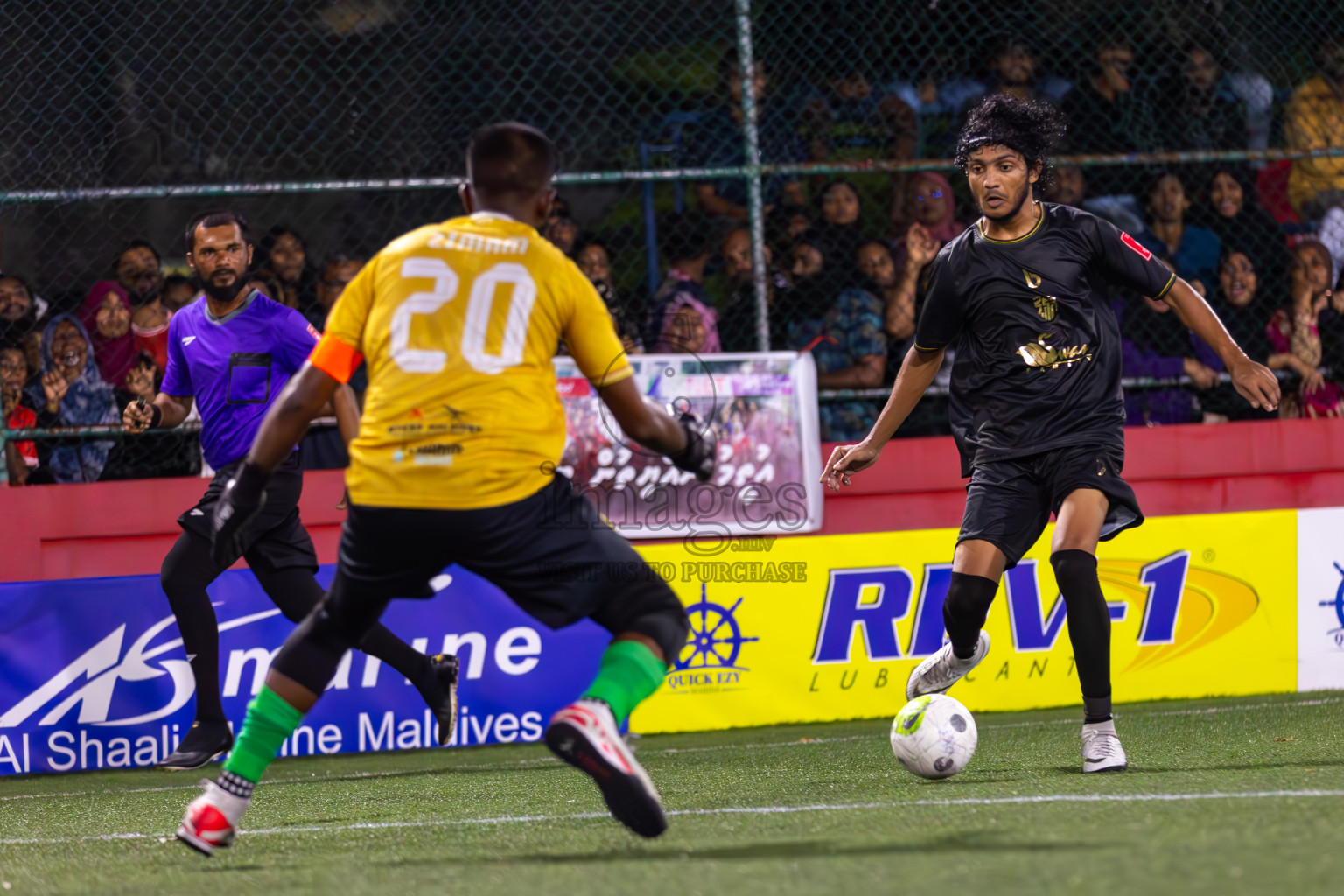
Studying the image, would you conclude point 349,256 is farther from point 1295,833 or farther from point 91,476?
point 1295,833

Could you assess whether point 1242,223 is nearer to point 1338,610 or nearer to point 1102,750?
point 1338,610

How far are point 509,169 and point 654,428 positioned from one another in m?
0.68

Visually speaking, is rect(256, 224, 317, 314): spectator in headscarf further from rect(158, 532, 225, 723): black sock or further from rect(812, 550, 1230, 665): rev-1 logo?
rect(812, 550, 1230, 665): rev-1 logo

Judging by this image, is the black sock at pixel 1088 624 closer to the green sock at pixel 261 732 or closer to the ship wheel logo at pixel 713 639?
the green sock at pixel 261 732

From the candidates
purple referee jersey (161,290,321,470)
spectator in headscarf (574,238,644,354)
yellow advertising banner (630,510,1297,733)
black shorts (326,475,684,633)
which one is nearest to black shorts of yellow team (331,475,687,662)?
black shorts (326,475,684,633)

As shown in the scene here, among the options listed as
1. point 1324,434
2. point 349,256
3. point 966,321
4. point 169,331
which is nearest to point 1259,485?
point 1324,434

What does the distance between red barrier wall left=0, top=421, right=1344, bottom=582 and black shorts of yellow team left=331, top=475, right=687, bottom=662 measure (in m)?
4.48

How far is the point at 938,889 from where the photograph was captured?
8.82 feet

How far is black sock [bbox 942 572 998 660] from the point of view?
4.75m

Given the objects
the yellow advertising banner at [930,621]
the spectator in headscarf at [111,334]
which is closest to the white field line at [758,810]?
the yellow advertising banner at [930,621]

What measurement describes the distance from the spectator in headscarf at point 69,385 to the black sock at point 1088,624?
504cm

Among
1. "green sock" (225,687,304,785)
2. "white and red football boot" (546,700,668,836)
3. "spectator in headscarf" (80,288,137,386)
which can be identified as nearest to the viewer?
"white and red football boot" (546,700,668,836)

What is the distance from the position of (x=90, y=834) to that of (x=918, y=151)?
233 inches

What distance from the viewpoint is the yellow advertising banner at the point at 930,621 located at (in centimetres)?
705
